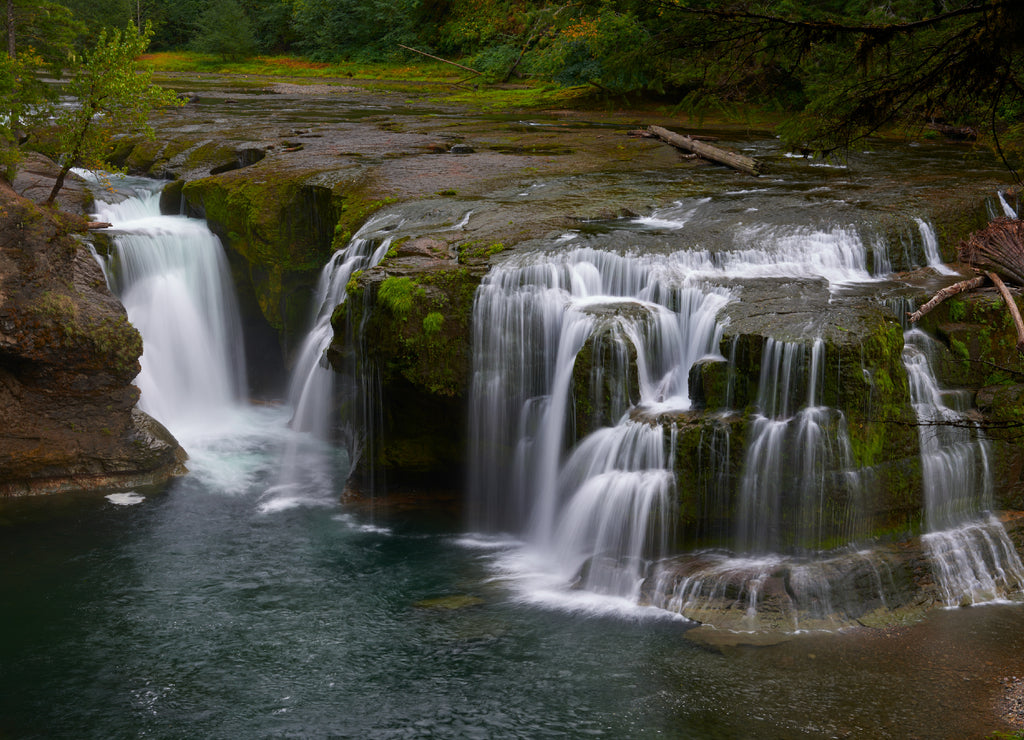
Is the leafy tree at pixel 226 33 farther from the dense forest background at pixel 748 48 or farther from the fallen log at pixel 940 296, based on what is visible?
the fallen log at pixel 940 296

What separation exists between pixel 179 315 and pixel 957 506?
11829 millimetres

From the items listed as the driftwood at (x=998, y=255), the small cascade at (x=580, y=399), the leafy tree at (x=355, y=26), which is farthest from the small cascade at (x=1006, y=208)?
the leafy tree at (x=355, y=26)

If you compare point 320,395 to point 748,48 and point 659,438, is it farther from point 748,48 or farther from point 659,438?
point 748,48

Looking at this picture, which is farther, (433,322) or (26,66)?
(26,66)

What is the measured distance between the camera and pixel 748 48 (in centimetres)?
603

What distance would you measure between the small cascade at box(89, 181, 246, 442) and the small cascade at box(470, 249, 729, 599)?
19.1 feet

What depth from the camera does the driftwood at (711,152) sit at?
17.3 meters

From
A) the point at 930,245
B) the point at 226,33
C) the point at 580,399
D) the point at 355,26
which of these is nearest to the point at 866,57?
the point at 580,399

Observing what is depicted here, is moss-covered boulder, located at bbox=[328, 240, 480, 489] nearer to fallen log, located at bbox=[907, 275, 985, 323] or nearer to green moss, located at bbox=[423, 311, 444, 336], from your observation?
green moss, located at bbox=[423, 311, 444, 336]

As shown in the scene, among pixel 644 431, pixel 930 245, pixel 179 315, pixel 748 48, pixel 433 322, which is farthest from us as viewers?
pixel 179 315

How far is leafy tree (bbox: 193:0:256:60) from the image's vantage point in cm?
5291

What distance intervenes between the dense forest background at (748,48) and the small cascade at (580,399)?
244 cm

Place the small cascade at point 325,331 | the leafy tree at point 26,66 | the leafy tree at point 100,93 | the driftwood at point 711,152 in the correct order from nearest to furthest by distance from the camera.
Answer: the leafy tree at point 26,66, the small cascade at point 325,331, the leafy tree at point 100,93, the driftwood at point 711,152

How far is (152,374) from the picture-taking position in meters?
14.9
